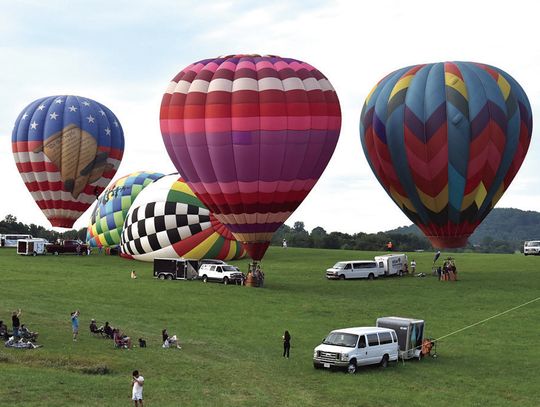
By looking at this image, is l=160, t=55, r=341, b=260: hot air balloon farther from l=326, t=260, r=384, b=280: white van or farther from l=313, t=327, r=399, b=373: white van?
l=313, t=327, r=399, b=373: white van

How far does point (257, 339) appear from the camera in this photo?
3428 centimetres

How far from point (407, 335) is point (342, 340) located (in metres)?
3.07

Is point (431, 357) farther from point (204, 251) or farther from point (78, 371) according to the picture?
point (204, 251)

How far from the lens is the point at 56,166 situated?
234ft

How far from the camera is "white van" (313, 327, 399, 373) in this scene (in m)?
28.6

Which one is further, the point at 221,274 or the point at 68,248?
the point at 68,248

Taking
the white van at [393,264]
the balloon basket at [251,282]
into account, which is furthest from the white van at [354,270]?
the balloon basket at [251,282]

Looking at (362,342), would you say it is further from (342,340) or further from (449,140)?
(449,140)

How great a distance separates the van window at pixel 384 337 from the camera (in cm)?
2983

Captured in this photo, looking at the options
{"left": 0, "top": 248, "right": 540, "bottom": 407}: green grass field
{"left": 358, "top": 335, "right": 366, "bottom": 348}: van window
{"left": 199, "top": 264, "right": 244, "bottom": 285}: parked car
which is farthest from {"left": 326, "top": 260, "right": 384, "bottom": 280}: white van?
{"left": 358, "top": 335, "right": 366, "bottom": 348}: van window

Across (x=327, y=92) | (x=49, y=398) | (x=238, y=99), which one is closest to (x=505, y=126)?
(x=327, y=92)

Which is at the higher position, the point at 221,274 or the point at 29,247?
the point at 29,247

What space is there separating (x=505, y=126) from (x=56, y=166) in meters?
38.6

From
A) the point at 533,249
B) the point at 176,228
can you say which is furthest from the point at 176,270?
the point at 533,249
